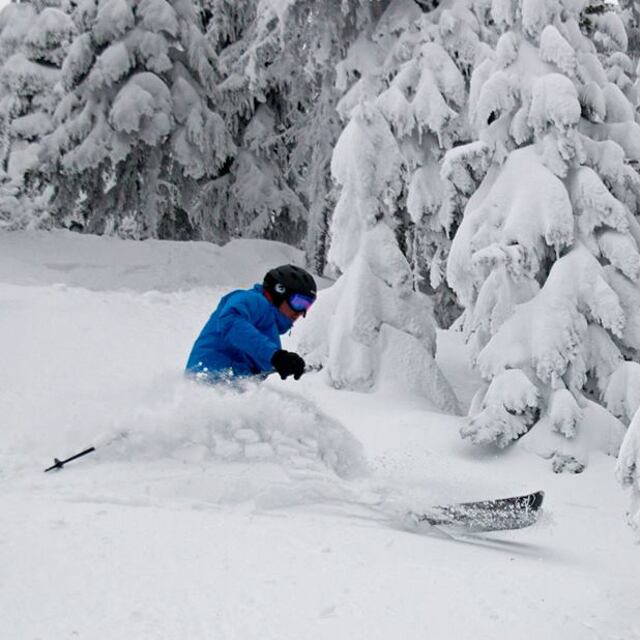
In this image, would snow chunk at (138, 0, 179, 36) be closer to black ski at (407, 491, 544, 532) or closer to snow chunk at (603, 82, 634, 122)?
snow chunk at (603, 82, 634, 122)

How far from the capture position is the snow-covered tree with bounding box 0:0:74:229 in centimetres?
2136

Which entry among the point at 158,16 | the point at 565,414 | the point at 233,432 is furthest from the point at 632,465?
the point at 158,16

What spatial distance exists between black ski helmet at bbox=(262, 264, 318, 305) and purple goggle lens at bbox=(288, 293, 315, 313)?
0.02 m

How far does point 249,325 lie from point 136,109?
13.7m

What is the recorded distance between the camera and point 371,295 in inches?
449

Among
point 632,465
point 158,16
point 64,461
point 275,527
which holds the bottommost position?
point 64,461

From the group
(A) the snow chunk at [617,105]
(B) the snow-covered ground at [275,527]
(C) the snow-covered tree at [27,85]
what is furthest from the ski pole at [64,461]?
(C) the snow-covered tree at [27,85]

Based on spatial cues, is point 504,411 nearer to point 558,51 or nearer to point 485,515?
point 485,515

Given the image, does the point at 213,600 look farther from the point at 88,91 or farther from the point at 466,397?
the point at 88,91

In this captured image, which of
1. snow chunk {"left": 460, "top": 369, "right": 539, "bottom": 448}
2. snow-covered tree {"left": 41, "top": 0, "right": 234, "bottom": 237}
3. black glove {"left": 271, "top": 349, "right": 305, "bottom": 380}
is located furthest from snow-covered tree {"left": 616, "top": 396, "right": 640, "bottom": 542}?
snow-covered tree {"left": 41, "top": 0, "right": 234, "bottom": 237}

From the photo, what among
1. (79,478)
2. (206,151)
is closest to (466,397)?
(79,478)

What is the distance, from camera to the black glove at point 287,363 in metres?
6.34

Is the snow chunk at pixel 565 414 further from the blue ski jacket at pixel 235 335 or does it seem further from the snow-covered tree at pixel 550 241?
the blue ski jacket at pixel 235 335

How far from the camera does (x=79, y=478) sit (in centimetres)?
564
